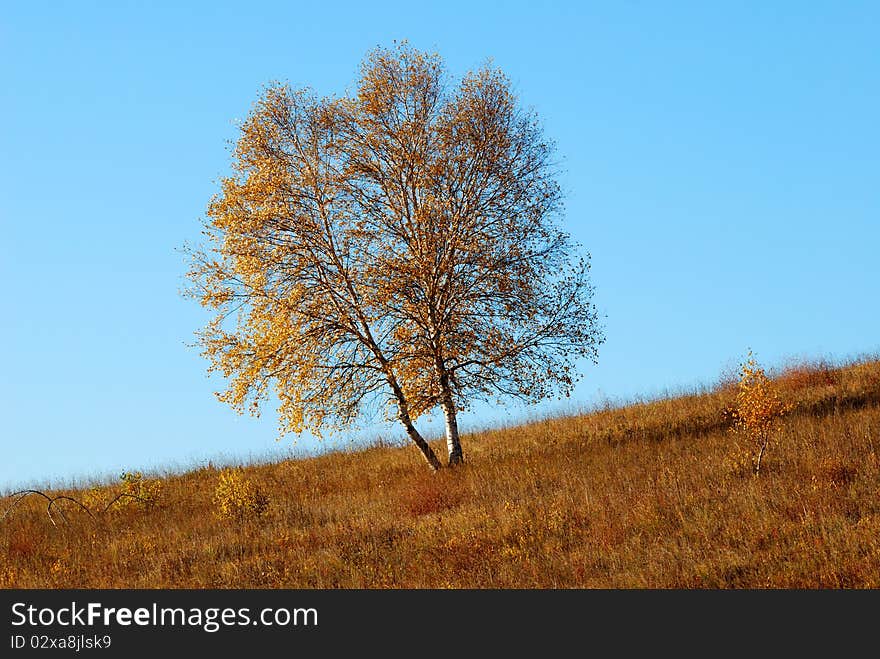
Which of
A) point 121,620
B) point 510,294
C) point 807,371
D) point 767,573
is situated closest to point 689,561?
point 767,573

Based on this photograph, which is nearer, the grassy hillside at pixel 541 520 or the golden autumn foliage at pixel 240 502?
the grassy hillside at pixel 541 520

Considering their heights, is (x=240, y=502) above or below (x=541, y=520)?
above

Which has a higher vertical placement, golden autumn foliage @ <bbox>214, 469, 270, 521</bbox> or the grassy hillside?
golden autumn foliage @ <bbox>214, 469, 270, 521</bbox>

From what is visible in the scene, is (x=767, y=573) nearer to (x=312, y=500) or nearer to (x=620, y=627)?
(x=620, y=627)

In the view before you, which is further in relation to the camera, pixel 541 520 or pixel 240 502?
pixel 240 502

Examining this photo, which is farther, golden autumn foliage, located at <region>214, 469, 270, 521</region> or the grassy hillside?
golden autumn foliage, located at <region>214, 469, 270, 521</region>

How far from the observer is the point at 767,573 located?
14188 millimetres

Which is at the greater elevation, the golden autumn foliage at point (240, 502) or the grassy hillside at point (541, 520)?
the golden autumn foliage at point (240, 502)

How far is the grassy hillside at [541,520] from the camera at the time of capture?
15414 millimetres

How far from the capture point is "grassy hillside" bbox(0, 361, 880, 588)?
15414 millimetres

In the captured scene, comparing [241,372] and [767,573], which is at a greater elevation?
[241,372]

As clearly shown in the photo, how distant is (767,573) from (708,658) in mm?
Answer: 3181

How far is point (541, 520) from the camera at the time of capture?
18.7 m

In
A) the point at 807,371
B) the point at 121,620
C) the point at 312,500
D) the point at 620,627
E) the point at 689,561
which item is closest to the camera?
the point at 620,627
